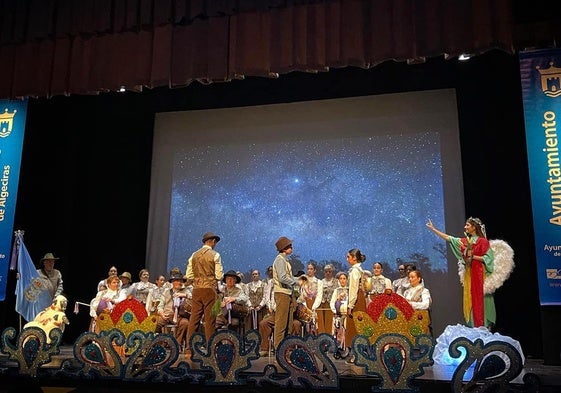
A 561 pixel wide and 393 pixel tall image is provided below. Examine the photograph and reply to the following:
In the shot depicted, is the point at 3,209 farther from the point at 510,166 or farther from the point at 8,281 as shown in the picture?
the point at 510,166

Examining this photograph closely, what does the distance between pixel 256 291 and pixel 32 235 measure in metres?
3.38

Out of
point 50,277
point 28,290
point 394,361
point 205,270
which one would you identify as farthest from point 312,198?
point 394,361

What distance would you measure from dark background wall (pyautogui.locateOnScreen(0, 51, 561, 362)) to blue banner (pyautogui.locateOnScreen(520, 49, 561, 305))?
64.4 inches

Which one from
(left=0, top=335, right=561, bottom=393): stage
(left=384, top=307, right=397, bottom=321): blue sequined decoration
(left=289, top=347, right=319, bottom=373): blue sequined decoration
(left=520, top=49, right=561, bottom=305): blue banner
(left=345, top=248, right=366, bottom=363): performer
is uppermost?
(left=520, top=49, right=561, bottom=305): blue banner

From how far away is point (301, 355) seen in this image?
10.6ft

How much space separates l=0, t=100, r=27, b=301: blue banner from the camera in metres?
6.81

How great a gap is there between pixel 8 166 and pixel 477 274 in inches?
230

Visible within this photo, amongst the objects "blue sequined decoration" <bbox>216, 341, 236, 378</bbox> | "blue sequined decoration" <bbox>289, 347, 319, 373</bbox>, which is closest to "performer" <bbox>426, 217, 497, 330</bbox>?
"blue sequined decoration" <bbox>289, 347, 319, 373</bbox>

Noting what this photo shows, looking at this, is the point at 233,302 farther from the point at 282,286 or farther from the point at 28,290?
the point at 28,290

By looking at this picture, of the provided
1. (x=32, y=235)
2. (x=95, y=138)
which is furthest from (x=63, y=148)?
(x=32, y=235)

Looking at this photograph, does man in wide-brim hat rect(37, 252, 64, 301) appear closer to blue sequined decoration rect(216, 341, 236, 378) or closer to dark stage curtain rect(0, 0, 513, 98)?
dark stage curtain rect(0, 0, 513, 98)

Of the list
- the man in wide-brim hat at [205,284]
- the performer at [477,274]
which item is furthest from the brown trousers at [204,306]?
the performer at [477,274]

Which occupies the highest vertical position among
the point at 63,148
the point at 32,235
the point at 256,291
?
the point at 63,148

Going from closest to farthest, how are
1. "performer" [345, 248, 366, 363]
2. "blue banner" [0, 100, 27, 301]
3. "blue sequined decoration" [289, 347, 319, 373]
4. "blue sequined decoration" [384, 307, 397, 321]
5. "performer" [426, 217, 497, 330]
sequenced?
"blue sequined decoration" [289, 347, 319, 373] → "blue sequined decoration" [384, 307, 397, 321] → "performer" [426, 217, 497, 330] → "performer" [345, 248, 366, 363] → "blue banner" [0, 100, 27, 301]
